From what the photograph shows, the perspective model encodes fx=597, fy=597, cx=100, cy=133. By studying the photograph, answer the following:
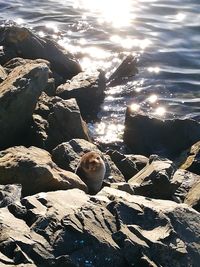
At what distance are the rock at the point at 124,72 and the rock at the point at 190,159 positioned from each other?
5843 millimetres

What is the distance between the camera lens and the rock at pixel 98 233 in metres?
7.57

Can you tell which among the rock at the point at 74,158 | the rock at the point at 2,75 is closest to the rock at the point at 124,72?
the rock at the point at 2,75

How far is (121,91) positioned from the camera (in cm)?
2047

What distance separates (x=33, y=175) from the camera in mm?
10523

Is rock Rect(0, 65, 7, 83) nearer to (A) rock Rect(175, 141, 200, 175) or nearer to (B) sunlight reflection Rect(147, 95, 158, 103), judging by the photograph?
(A) rock Rect(175, 141, 200, 175)

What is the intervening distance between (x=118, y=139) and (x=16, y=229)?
9.59 metres

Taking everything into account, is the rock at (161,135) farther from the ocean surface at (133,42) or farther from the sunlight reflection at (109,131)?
the ocean surface at (133,42)

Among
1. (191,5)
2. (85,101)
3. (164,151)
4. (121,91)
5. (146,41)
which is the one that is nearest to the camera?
(164,151)

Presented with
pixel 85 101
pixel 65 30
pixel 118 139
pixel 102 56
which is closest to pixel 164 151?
pixel 118 139

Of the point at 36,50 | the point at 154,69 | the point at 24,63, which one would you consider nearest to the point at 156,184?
the point at 24,63

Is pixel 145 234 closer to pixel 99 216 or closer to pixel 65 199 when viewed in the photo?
pixel 99 216

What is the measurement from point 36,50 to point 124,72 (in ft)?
10.9

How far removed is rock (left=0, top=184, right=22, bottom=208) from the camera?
8836mm

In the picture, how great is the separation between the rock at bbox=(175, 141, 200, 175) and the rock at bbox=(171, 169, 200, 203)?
0.77 meters
